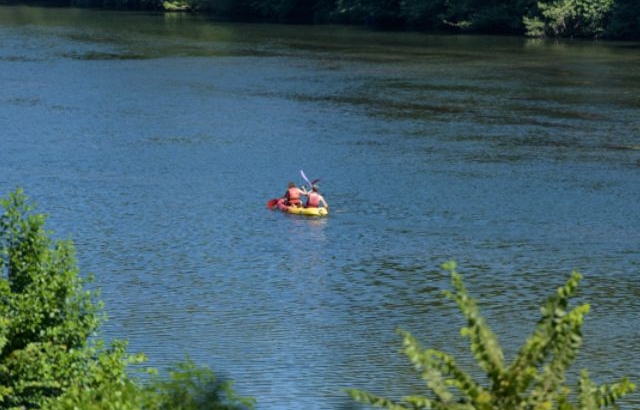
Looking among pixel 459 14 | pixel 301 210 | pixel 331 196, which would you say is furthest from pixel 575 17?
pixel 301 210

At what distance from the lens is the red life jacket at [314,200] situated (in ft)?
121

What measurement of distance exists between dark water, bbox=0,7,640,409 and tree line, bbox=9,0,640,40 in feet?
43.8

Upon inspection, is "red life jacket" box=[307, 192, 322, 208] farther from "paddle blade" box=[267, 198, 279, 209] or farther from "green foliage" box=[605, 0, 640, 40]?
"green foliage" box=[605, 0, 640, 40]

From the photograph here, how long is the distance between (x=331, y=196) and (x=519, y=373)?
30280 mm

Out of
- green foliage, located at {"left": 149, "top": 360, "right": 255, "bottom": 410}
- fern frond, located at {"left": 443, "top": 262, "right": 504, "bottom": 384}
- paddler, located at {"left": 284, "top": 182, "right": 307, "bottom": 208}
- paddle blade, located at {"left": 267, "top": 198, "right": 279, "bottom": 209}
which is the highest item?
fern frond, located at {"left": 443, "top": 262, "right": 504, "bottom": 384}

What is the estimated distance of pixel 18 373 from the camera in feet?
53.1

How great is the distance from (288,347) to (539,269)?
8598 millimetres

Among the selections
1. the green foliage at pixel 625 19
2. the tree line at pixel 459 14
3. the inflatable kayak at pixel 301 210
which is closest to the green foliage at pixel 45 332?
the inflatable kayak at pixel 301 210

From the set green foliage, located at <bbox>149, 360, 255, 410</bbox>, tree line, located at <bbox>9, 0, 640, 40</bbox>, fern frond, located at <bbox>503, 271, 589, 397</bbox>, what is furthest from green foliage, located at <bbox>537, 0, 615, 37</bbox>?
fern frond, located at <bbox>503, 271, 589, 397</bbox>

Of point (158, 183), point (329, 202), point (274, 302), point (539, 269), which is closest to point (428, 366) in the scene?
point (274, 302)

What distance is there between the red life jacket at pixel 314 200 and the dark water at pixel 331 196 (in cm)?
67

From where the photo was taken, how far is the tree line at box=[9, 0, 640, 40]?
87.2 meters

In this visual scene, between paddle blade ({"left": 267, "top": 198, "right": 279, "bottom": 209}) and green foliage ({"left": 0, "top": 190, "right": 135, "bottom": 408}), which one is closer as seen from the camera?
green foliage ({"left": 0, "top": 190, "right": 135, "bottom": 408})

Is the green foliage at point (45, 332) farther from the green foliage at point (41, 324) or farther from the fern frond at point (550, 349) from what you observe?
the fern frond at point (550, 349)
